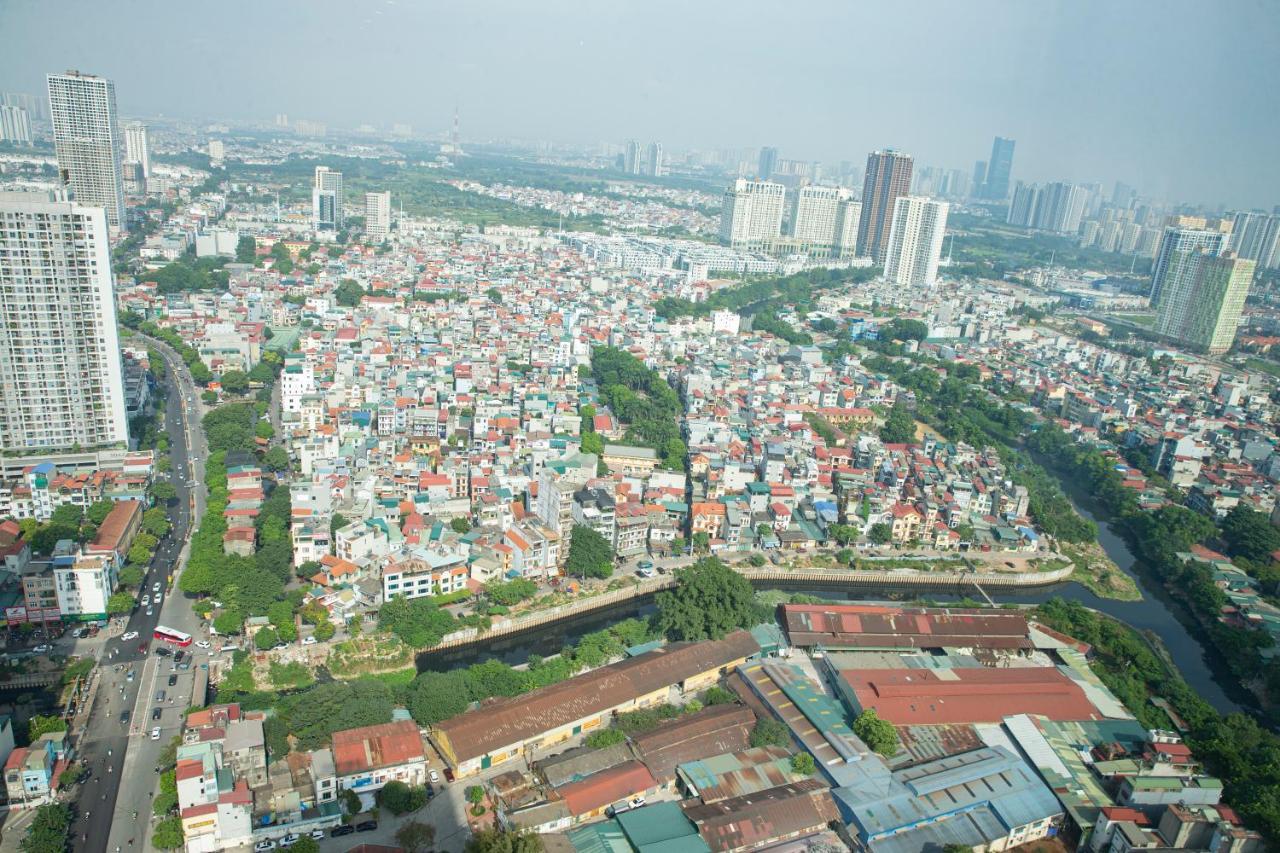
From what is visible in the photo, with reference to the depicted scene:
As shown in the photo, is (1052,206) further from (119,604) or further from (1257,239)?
(119,604)

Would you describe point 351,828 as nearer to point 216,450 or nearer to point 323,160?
point 216,450

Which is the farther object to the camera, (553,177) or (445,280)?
(553,177)

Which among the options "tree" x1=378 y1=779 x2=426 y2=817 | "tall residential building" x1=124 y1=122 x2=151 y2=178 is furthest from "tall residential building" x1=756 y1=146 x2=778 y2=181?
"tree" x1=378 y1=779 x2=426 y2=817

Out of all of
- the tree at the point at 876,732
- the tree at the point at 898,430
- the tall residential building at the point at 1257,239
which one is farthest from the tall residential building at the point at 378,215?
the tall residential building at the point at 1257,239

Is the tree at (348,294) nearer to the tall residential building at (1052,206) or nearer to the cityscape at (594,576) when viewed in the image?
the cityscape at (594,576)

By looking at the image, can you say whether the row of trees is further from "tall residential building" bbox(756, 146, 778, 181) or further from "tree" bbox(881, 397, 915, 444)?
"tall residential building" bbox(756, 146, 778, 181)

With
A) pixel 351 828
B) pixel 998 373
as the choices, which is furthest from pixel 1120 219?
pixel 351 828

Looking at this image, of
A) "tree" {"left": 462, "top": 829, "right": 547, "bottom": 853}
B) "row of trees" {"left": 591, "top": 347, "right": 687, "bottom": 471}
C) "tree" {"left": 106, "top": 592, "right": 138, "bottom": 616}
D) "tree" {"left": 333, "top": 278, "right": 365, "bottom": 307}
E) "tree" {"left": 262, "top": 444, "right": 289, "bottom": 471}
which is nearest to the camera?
"tree" {"left": 462, "top": 829, "right": 547, "bottom": 853}
